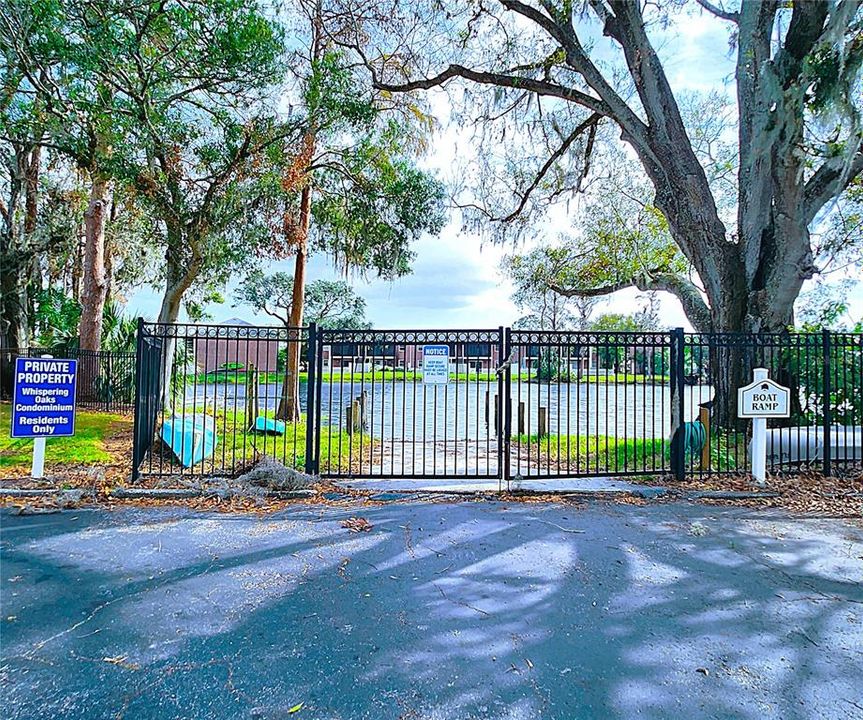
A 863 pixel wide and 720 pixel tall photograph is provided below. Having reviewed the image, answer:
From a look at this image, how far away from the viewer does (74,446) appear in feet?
25.9

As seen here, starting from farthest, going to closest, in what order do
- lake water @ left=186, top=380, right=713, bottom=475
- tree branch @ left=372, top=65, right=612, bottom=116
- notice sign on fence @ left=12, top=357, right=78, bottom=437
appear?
tree branch @ left=372, top=65, right=612, bottom=116
lake water @ left=186, top=380, right=713, bottom=475
notice sign on fence @ left=12, top=357, right=78, bottom=437

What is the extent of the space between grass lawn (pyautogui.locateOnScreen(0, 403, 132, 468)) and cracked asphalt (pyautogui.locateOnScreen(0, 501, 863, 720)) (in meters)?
2.60

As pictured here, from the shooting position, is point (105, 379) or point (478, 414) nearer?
point (478, 414)

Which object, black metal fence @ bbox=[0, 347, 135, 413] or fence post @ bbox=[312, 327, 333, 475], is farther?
black metal fence @ bbox=[0, 347, 135, 413]

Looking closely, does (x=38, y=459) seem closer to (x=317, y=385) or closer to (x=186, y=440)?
(x=186, y=440)

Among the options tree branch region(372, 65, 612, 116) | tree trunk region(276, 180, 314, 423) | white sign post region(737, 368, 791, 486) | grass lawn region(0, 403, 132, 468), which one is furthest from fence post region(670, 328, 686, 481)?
grass lawn region(0, 403, 132, 468)

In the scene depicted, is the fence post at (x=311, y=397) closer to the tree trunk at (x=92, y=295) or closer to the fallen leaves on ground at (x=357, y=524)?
the fallen leaves on ground at (x=357, y=524)

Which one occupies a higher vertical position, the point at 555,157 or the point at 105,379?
the point at 555,157

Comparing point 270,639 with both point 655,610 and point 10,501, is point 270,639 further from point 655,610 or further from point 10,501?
point 10,501

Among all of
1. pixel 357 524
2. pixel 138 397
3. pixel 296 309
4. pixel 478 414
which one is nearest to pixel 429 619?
pixel 357 524

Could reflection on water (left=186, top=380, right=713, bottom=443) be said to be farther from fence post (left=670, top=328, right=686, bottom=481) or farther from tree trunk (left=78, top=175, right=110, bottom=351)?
tree trunk (left=78, top=175, right=110, bottom=351)

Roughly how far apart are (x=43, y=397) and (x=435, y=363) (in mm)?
4720

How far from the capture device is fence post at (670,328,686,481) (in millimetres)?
6496

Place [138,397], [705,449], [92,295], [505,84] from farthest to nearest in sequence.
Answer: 1. [92,295]
2. [505,84]
3. [705,449]
4. [138,397]
